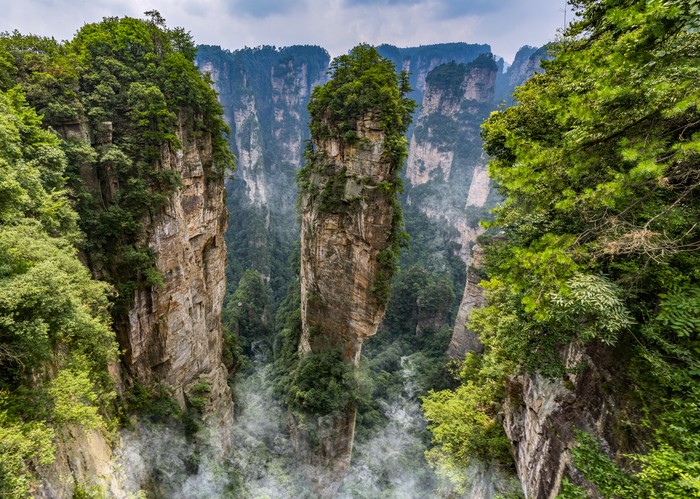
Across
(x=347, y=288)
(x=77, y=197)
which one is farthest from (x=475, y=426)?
(x=77, y=197)

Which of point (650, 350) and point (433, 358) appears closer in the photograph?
point (650, 350)

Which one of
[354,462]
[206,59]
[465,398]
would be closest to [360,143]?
[465,398]

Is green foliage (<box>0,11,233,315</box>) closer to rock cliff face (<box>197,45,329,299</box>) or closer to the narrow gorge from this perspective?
the narrow gorge

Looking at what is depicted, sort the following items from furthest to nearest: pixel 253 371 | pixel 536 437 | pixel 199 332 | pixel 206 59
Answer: pixel 206 59 → pixel 253 371 → pixel 199 332 → pixel 536 437

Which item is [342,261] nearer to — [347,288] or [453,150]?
[347,288]

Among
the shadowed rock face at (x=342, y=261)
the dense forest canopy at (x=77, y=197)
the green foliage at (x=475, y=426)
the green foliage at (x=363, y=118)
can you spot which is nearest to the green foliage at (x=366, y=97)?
the green foliage at (x=363, y=118)

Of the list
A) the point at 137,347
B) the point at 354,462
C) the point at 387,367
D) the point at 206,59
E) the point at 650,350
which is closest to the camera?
the point at 650,350

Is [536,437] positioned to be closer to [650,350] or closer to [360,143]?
[650,350]
